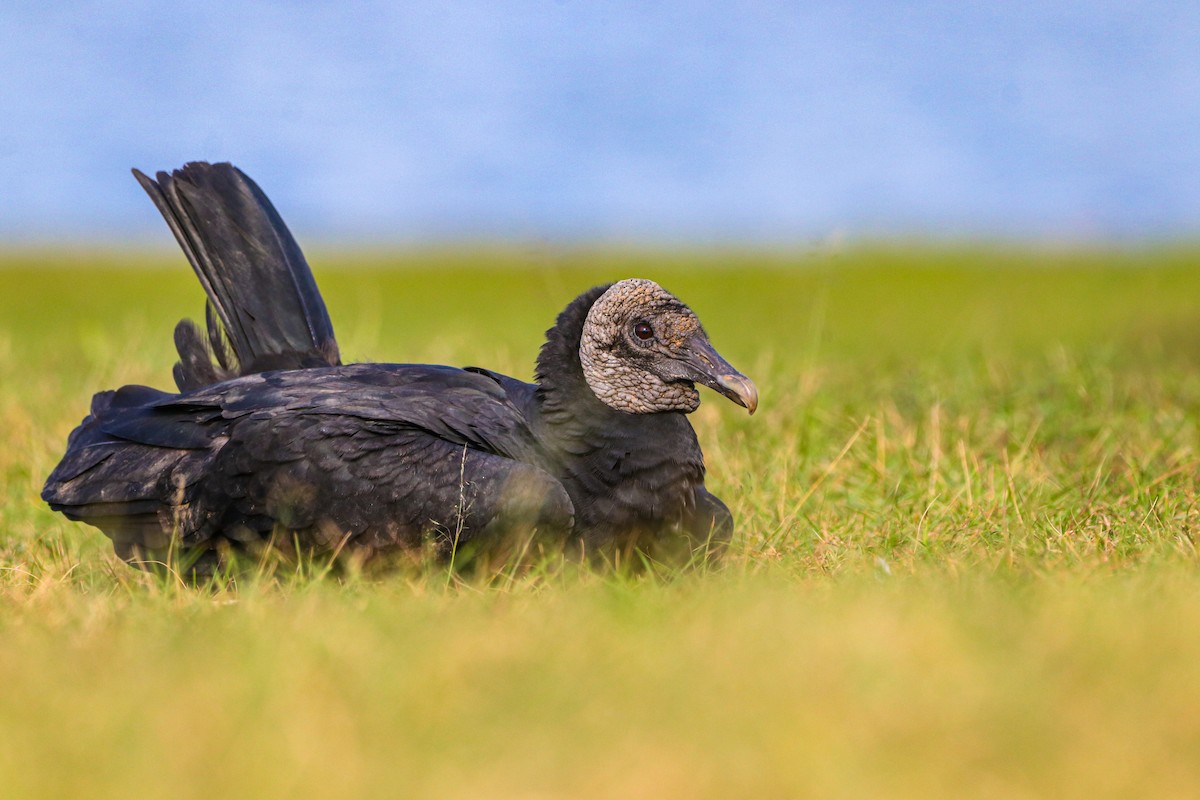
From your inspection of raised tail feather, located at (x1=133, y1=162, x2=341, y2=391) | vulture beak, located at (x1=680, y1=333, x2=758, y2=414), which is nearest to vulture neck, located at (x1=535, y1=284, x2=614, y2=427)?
vulture beak, located at (x1=680, y1=333, x2=758, y2=414)

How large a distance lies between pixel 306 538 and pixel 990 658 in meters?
2.13

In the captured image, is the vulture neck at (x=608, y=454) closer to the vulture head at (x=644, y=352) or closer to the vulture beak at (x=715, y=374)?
the vulture head at (x=644, y=352)

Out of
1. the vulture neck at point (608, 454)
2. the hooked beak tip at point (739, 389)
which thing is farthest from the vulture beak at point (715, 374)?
the vulture neck at point (608, 454)

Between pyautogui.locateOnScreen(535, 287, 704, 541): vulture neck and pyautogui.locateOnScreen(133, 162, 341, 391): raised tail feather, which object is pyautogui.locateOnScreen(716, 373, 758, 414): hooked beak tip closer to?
pyautogui.locateOnScreen(535, 287, 704, 541): vulture neck

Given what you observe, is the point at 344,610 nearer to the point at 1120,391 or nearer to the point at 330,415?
the point at 330,415

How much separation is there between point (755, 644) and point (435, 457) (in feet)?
4.83

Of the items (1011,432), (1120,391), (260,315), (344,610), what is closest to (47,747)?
(344,610)

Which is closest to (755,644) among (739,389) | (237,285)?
(739,389)

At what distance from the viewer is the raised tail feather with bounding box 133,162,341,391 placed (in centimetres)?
512

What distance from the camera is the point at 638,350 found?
4.21 metres

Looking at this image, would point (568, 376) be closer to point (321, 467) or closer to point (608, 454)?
point (608, 454)

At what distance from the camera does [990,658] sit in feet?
8.87

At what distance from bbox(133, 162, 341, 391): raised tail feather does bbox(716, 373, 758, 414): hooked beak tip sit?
1.72 m

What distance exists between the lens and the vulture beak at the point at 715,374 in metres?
4.07
